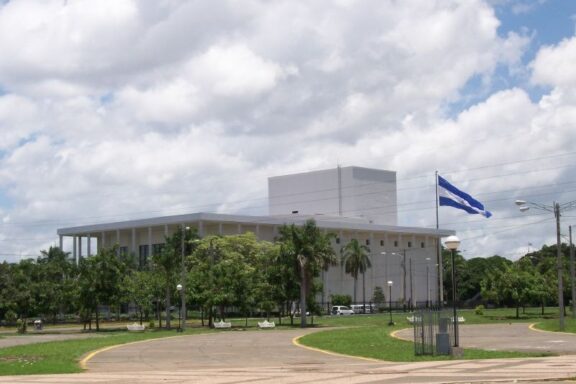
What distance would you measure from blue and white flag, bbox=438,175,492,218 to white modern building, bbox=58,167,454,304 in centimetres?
6930

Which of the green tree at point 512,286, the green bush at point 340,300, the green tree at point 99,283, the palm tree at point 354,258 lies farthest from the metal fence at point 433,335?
the green bush at point 340,300

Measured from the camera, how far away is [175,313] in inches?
4348

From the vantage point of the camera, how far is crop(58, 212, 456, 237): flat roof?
408 ft

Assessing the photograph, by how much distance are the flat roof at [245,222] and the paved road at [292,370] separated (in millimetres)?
89670

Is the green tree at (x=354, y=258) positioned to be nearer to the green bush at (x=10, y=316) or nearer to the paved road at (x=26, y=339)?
the green bush at (x=10, y=316)

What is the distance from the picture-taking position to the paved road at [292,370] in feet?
69.0

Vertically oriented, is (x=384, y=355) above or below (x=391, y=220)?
below

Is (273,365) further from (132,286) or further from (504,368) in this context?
(132,286)

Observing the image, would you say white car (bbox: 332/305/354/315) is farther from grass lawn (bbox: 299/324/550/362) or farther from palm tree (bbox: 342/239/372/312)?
grass lawn (bbox: 299/324/550/362)

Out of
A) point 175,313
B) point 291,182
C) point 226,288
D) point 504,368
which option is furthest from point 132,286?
point 291,182

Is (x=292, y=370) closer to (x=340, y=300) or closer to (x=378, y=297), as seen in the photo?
(x=340, y=300)

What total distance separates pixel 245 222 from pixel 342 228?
17.7m

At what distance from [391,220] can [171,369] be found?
5015 inches

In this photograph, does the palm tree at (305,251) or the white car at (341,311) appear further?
the white car at (341,311)
